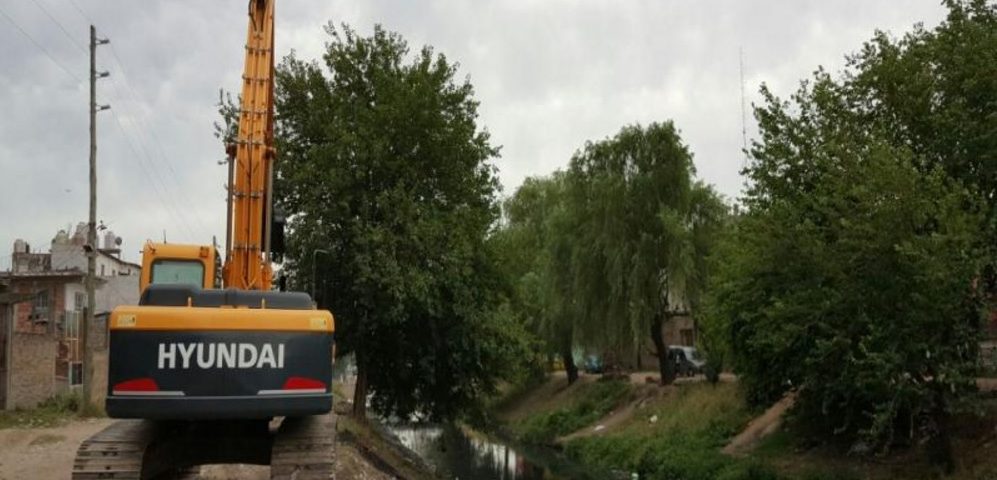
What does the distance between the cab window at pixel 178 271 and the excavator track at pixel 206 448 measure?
6.55ft

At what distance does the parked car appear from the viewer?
152 feet

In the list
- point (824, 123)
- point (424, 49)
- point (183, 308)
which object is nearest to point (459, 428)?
point (424, 49)

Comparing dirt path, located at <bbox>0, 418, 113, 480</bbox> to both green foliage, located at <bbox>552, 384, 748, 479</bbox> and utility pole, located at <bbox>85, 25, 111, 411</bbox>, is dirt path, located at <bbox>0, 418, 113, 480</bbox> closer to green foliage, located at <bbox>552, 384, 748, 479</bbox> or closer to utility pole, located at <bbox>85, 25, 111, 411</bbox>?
utility pole, located at <bbox>85, 25, 111, 411</bbox>

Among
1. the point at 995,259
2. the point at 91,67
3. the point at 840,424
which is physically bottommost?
the point at 840,424

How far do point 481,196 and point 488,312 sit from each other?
3.65 meters

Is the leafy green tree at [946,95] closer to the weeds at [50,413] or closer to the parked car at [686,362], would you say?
the weeds at [50,413]

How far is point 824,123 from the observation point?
2188cm

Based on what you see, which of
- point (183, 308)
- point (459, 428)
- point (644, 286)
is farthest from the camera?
point (459, 428)

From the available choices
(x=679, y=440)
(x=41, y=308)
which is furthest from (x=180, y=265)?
(x=41, y=308)

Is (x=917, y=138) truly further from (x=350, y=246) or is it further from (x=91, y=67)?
(x=91, y=67)

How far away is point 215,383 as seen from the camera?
29.6 feet

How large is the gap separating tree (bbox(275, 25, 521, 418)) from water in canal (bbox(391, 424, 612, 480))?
16.3ft

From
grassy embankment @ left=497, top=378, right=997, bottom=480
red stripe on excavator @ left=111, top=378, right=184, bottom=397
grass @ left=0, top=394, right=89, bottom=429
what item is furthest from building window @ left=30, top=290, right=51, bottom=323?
red stripe on excavator @ left=111, top=378, right=184, bottom=397

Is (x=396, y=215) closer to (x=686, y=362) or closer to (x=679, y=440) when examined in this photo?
(x=679, y=440)
